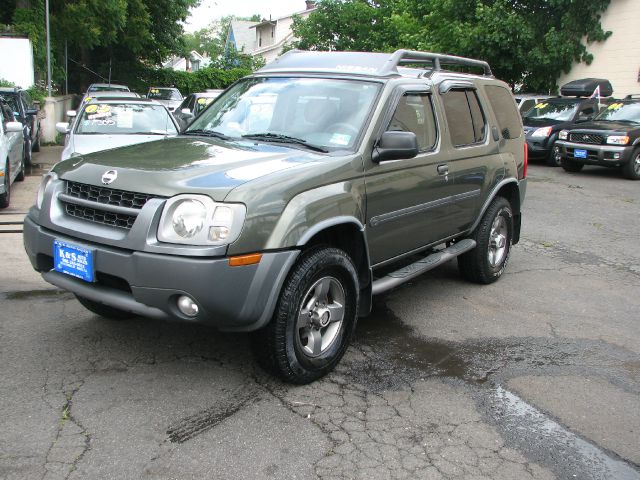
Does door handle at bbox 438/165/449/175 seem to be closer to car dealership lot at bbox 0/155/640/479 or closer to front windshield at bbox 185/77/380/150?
front windshield at bbox 185/77/380/150

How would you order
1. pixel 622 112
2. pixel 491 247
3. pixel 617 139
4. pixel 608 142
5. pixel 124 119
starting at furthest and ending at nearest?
pixel 622 112 < pixel 608 142 < pixel 617 139 < pixel 124 119 < pixel 491 247

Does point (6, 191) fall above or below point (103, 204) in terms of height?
below

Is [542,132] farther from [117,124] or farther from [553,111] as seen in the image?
[117,124]

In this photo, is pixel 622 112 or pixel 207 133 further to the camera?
pixel 622 112

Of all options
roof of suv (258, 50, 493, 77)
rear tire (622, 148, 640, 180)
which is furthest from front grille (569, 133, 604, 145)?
roof of suv (258, 50, 493, 77)

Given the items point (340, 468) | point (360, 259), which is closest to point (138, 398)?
point (340, 468)

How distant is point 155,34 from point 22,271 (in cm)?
2983

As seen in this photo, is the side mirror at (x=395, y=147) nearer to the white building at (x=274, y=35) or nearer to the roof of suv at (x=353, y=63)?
the roof of suv at (x=353, y=63)

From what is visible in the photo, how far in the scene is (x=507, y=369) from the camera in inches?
167

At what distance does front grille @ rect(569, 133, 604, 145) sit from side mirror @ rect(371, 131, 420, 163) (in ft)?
36.4

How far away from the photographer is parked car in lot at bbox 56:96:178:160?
30.0ft

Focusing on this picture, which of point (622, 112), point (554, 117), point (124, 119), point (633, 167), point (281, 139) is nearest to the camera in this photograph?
point (281, 139)

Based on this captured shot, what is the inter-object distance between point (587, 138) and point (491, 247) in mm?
9171

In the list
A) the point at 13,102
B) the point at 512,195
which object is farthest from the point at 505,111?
the point at 13,102
